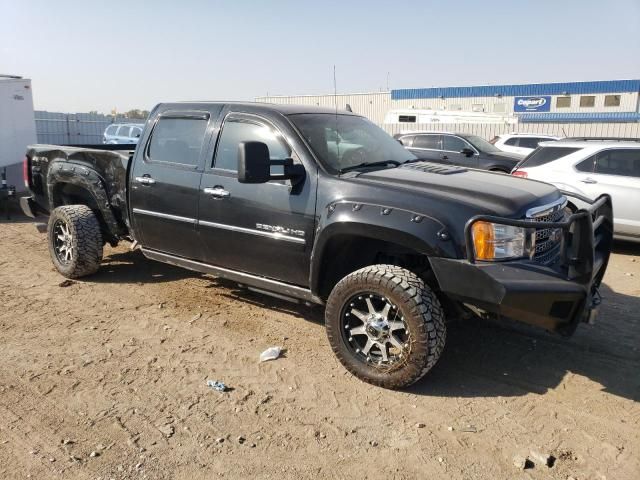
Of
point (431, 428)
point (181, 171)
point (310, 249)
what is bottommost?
point (431, 428)

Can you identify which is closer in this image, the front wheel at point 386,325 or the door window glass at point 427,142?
the front wheel at point 386,325

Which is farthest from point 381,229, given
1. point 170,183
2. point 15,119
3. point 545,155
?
point 15,119

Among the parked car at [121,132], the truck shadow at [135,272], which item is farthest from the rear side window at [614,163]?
the parked car at [121,132]

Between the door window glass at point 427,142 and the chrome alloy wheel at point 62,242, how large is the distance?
10855 mm

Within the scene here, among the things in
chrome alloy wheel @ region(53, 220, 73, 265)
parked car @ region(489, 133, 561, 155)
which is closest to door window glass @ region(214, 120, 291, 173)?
chrome alloy wheel @ region(53, 220, 73, 265)

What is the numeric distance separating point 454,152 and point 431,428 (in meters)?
12.1

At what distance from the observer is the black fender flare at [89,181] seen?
5734 mm

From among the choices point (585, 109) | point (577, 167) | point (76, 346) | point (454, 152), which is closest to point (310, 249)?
point (76, 346)

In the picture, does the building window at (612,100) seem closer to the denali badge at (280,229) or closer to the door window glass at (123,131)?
the door window glass at (123,131)

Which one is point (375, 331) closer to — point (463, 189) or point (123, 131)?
point (463, 189)

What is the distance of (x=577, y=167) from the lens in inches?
320

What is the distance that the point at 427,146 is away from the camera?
14.9 meters

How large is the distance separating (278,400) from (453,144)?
12285 mm

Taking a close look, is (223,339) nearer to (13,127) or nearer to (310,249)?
(310,249)
